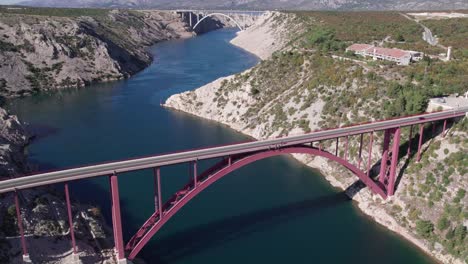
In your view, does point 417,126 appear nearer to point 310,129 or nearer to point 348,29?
point 310,129

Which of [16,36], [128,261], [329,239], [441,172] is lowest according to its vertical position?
[329,239]

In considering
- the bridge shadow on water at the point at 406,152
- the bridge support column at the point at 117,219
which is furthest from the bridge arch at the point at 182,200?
the bridge shadow on water at the point at 406,152

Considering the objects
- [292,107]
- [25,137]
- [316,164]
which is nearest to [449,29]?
[292,107]

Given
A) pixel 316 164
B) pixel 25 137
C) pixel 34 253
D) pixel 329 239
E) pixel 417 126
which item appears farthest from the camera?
pixel 25 137

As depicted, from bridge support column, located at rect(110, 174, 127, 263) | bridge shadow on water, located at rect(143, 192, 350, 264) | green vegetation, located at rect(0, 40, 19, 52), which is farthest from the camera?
green vegetation, located at rect(0, 40, 19, 52)

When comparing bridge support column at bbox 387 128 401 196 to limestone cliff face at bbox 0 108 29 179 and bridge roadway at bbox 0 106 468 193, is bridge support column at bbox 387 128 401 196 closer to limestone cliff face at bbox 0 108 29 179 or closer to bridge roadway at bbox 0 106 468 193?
bridge roadway at bbox 0 106 468 193

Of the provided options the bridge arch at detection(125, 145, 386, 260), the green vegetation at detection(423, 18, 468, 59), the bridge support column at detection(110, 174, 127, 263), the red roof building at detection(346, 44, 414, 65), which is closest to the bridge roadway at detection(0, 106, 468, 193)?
the bridge arch at detection(125, 145, 386, 260)
